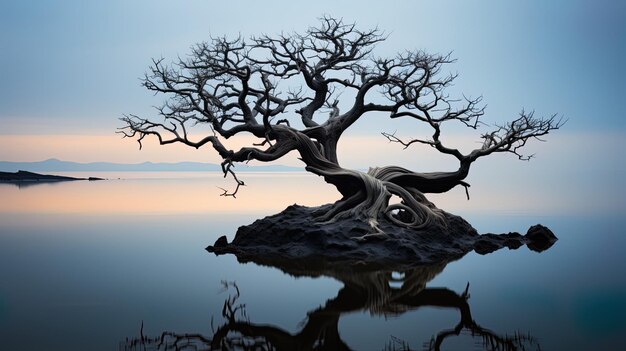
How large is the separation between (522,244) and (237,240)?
8.55 metres

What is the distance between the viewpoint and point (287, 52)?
19.4 metres

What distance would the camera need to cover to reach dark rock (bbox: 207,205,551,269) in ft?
48.1

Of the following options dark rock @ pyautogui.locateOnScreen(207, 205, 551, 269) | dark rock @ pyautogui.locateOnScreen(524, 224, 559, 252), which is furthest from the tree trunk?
dark rock @ pyautogui.locateOnScreen(524, 224, 559, 252)

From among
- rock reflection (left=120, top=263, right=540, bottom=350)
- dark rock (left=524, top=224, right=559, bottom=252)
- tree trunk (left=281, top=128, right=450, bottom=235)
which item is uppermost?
tree trunk (left=281, top=128, right=450, bottom=235)

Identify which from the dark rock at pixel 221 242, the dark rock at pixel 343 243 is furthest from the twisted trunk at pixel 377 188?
the dark rock at pixel 221 242

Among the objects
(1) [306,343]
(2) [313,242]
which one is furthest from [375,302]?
(2) [313,242]

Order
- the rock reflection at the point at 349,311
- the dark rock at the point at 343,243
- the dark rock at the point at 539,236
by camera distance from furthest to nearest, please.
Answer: the dark rock at the point at 539,236 < the dark rock at the point at 343,243 < the rock reflection at the point at 349,311

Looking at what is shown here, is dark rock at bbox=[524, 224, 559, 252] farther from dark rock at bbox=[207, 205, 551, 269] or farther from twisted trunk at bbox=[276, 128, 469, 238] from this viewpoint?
twisted trunk at bbox=[276, 128, 469, 238]

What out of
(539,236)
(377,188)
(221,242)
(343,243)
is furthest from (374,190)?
(539,236)

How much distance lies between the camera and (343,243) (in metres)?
15.1

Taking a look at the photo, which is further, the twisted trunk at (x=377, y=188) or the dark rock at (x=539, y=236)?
the dark rock at (x=539, y=236)

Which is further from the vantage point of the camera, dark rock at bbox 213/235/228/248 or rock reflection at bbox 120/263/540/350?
dark rock at bbox 213/235/228/248

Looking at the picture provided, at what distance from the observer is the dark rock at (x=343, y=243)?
1466 cm

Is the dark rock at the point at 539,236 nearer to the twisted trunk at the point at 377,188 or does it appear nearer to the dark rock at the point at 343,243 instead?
the dark rock at the point at 343,243
